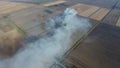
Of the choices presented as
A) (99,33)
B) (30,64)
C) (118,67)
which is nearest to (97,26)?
(99,33)

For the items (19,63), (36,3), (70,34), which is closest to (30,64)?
(19,63)

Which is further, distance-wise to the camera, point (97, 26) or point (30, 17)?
point (30, 17)

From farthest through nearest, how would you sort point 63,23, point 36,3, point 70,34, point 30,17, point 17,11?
point 36,3 → point 17,11 → point 30,17 → point 63,23 → point 70,34

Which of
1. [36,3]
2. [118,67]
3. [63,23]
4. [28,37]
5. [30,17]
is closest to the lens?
[118,67]

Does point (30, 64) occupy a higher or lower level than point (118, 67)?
higher

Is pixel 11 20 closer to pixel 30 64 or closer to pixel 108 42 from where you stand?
pixel 30 64

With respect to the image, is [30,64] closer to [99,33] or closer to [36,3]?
[99,33]
